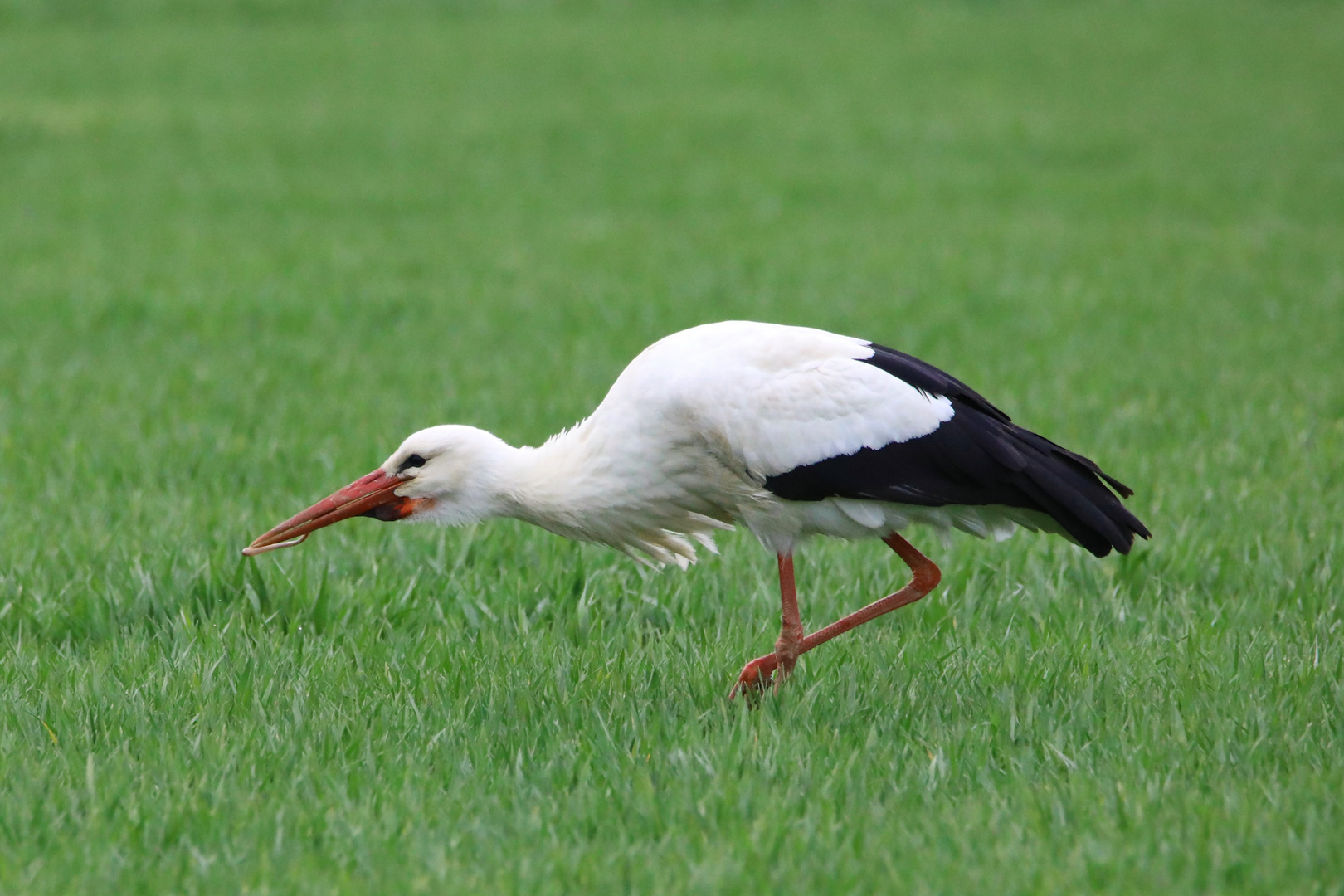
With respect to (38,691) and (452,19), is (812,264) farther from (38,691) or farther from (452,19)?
(452,19)

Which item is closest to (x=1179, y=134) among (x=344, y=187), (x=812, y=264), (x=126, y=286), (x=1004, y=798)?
(x=812, y=264)

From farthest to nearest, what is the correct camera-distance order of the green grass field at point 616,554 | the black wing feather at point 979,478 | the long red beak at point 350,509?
1. the long red beak at point 350,509
2. the black wing feather at point 979,478
3. the green grass field at point 616,554

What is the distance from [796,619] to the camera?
4.40 metres

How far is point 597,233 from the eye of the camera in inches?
549

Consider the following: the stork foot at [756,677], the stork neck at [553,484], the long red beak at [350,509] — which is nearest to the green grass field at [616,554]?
the stork foot at [756,677]

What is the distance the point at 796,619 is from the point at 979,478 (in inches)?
26.7

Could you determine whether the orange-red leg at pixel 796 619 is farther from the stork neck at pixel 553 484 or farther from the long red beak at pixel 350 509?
the long red beak at pixel 350 509

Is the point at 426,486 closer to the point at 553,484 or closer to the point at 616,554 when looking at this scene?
the point at 553,484

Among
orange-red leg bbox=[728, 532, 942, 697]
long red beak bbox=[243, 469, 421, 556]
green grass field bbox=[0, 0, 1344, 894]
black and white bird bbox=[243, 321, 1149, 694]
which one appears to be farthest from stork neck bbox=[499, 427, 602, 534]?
orange-red leg bbox=[728, 532, 942, 697]

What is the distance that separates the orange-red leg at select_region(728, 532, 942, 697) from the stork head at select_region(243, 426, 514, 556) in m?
0.93

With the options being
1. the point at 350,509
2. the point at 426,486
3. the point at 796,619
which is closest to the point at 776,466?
the point at 796,619

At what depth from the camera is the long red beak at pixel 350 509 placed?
4504mm

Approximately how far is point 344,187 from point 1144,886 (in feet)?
46.8

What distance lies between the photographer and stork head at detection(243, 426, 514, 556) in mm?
4516
